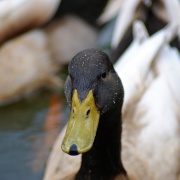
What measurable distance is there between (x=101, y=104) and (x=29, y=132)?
1.92m

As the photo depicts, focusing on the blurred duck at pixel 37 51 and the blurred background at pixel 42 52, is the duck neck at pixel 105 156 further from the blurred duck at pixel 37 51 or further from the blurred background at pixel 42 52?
the blurred duck at pixel 37 51

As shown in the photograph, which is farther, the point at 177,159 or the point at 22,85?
the point at 22,85

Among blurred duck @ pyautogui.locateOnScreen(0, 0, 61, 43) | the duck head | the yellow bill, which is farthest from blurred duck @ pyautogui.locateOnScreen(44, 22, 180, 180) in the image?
blurred duck @ pyautogui.locateOnScreen(0, 0, 61, 43)

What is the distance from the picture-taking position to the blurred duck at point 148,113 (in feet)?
13.9

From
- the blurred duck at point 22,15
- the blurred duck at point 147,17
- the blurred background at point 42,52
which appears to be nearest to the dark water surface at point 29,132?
the blurred background at point 42,52

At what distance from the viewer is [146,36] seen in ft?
16.3

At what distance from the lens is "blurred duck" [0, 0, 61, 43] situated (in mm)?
5426

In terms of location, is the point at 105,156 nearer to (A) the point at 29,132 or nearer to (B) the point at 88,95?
(B) the point at 88,95

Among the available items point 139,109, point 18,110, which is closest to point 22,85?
point 18,110

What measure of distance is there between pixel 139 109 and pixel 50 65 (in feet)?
4.91

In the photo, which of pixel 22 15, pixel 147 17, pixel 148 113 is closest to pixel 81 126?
pixel 148 113

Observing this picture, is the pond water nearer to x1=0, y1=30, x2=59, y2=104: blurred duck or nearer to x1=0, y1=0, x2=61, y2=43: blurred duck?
x1=0, y1=30, x2=59, y2=104: blurred duck

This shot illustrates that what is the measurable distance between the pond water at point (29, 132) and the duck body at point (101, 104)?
3.02 feet

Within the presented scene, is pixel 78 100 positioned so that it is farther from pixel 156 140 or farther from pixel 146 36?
pixel 146 36
